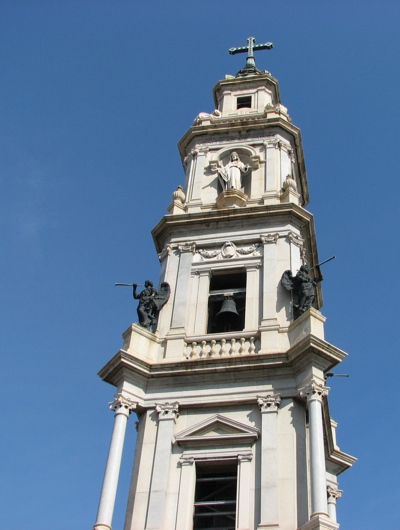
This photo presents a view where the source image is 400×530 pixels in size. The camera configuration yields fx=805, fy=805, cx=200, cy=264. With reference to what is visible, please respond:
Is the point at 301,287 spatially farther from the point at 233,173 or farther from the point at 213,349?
the point at 233,173

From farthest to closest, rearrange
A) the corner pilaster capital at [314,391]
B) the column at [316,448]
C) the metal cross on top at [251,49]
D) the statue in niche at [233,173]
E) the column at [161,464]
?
the metal cross on top at [251,49] < the statue in niche at [233,173] < the corner pilaster capital at [314,391] < the column at [161,464] < the column at [316,448]

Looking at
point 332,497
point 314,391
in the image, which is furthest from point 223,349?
point 332,497

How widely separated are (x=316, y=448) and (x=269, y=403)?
7.26ft

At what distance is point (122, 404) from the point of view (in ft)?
69.9

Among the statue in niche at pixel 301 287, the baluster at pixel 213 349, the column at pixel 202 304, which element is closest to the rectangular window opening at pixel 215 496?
the baluster at pixel 213 349

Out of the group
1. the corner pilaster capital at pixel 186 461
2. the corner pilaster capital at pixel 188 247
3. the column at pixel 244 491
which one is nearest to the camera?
the column at pixel 244 491

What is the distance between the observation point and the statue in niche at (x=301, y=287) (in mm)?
22969

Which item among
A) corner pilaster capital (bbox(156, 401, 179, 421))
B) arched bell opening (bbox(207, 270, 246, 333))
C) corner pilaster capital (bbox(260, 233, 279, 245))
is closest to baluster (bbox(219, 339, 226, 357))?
arched bell opening (bbox(207, 270, 246, 333))

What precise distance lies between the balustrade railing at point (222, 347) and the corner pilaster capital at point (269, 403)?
167cm

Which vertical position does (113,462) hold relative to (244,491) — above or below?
above

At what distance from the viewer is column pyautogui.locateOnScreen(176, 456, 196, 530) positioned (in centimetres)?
1890

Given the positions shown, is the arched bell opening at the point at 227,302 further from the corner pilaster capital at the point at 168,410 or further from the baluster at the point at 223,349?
the corner pilaster capital at the point at 168,410

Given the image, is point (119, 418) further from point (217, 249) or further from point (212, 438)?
point (217, 249)

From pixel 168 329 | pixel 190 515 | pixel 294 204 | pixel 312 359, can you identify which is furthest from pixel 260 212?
pixel 190 515
